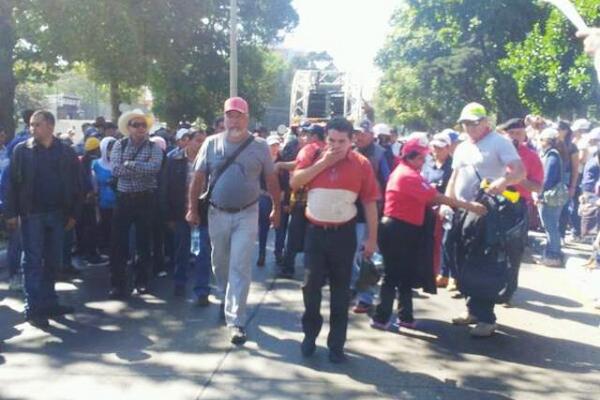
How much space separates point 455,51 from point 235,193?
27928 mm

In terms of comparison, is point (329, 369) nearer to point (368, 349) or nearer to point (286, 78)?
point (368, 349)

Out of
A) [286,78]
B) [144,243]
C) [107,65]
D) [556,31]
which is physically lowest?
[144,243]

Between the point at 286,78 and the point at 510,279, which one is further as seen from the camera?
the point at 286,78

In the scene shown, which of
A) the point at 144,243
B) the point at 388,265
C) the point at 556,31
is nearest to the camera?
the point at 388,265

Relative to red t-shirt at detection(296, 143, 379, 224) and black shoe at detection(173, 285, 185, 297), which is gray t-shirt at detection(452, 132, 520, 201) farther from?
black shoe at detection(173, 285, 185, 297)

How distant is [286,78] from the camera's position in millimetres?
70750

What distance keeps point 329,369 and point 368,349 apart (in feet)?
1.99

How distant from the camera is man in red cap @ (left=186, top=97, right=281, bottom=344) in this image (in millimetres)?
5738

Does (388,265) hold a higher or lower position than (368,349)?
higher

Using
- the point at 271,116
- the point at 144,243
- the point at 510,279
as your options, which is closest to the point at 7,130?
the point at 144,243

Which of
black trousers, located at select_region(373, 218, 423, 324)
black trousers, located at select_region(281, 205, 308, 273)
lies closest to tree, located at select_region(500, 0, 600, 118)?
black trousers, located at select_region(281, 205, 308, 273)

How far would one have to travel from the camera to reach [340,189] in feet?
17.0

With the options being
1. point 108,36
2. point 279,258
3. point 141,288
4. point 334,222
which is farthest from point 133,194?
point 108,36

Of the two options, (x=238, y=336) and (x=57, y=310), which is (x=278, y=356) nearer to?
(x=238, y=336)
